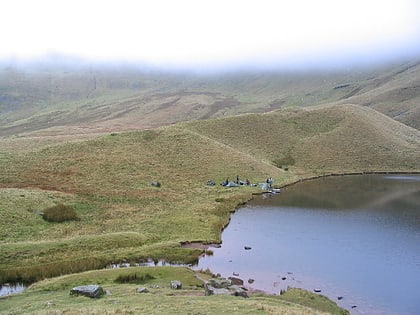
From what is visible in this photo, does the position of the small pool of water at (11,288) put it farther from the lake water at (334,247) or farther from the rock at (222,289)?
the lake water at (334,247)

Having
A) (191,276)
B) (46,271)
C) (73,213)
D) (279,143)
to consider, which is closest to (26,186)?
(73,213)

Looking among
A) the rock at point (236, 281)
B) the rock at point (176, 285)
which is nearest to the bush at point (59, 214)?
the rock at point (176, 285)

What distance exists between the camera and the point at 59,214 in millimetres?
54438

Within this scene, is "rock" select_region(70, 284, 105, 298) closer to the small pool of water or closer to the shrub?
the shrub

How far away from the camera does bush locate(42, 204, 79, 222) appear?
5338 cm

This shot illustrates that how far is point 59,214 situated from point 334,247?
3314 centimetres

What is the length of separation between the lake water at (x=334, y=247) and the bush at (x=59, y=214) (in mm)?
19452

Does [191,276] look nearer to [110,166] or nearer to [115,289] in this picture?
[115,289]

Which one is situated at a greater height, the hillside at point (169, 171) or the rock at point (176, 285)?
the hillside at point (169, 171)

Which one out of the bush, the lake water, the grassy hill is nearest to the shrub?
the grassy hill

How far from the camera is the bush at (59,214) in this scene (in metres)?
53.4

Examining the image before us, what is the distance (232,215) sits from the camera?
62188 mm

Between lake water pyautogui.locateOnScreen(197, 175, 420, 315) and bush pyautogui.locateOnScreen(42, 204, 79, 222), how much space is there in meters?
19.5

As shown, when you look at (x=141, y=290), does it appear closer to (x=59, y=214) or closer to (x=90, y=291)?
(x=90, y=291)
